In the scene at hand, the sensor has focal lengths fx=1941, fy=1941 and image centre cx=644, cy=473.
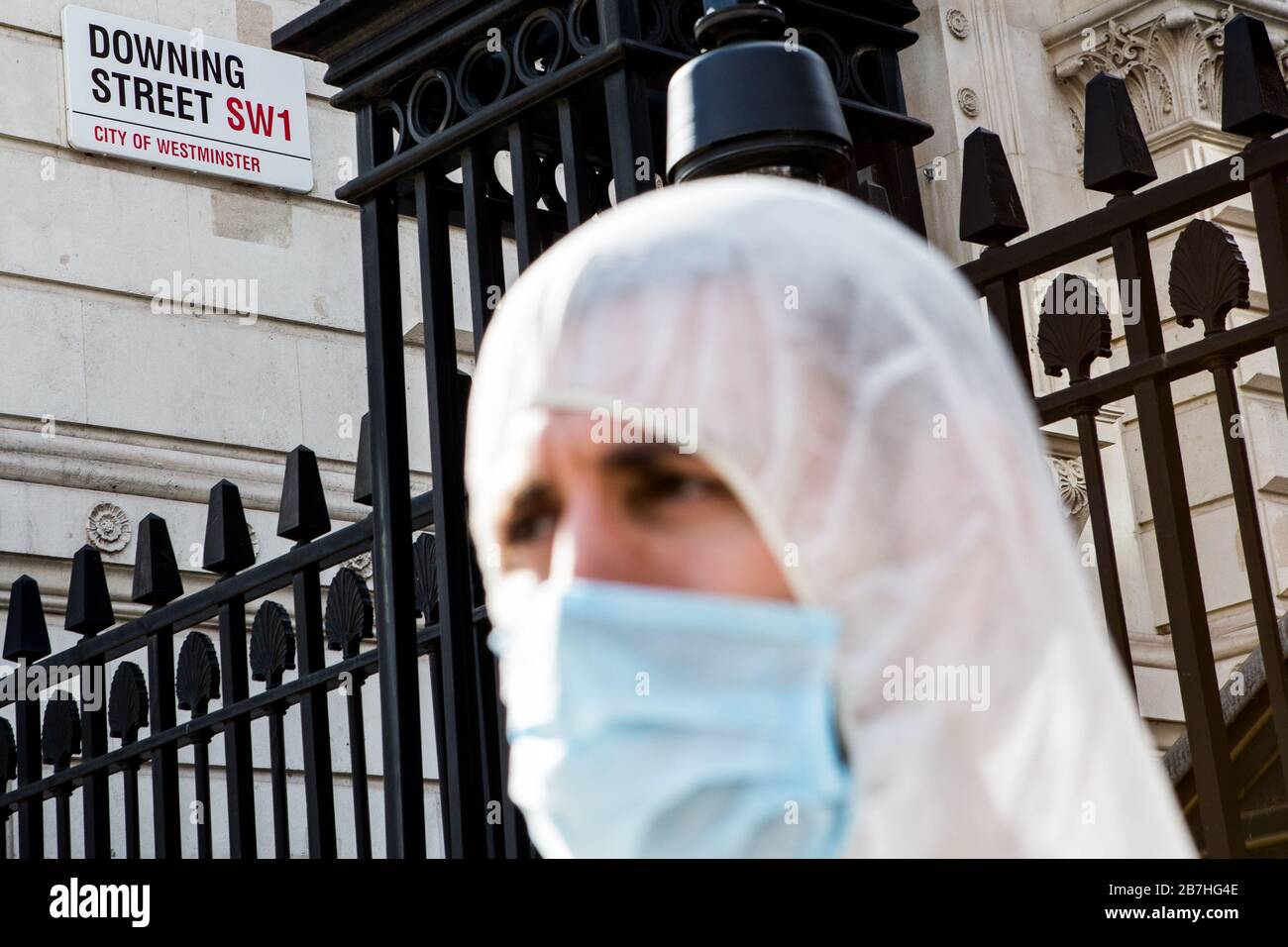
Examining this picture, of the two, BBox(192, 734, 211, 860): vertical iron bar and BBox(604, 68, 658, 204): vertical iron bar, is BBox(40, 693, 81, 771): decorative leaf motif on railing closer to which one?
BBox(192, 734, 211, 860): vertical iron bar

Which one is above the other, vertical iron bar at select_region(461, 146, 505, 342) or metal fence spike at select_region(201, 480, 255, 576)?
vertical iron bar at select_region(461, 146, 505, 342)

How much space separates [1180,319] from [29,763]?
3.39 metres

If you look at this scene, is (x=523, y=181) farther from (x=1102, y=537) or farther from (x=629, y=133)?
(x=1102, y=537)

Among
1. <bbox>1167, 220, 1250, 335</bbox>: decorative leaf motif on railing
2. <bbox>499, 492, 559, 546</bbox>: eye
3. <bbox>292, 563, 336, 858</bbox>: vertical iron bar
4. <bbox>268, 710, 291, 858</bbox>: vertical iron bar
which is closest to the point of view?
<bbox>499, 492, 559, 546</bbox>: eye

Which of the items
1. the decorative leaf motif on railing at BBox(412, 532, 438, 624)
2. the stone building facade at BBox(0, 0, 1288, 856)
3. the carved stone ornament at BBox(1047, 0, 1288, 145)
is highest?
the carved stone ornament at BBox(1047, 0, 1288, 145)

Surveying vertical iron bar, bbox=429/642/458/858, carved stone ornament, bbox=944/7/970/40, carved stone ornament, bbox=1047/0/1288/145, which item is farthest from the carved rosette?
vertical iron bar, bbox=429/642/458/858

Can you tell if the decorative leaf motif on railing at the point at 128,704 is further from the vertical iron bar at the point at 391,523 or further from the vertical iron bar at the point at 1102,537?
the vertical iron bar at the point at 1102,537

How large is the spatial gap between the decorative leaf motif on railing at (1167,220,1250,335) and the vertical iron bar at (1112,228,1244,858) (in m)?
0.04

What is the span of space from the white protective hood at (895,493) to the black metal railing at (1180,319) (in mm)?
A: 1277

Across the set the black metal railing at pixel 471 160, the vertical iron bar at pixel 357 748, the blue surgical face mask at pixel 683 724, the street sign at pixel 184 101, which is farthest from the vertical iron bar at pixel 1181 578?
the street sign at pixel 184 101

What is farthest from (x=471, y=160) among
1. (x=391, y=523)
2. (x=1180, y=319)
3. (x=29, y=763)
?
(x=29, y=763)

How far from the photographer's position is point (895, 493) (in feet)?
3.98

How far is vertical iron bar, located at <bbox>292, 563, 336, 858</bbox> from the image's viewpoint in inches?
154

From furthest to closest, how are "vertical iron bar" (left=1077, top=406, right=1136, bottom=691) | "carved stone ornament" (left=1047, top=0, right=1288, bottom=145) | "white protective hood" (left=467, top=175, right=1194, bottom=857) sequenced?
"carved stone ornament" (left=1047, top=0, right=1288, bottom=145) → "vertical iron bar" (left=1077, top=406, right=1136, bottom=691) → "white protective hood" (left=467, top=175, right=1194, bottom=857)
